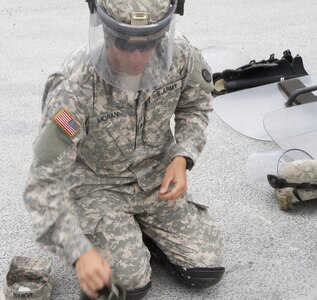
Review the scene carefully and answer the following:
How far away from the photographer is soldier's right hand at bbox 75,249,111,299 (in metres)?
1.93

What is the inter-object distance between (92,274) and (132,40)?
625 mm

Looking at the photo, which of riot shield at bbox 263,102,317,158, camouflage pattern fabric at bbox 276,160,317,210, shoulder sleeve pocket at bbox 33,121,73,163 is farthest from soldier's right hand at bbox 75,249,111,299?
riot shield at bbox 263,102,317,158

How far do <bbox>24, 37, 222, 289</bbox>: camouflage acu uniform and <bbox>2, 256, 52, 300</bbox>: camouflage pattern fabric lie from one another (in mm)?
184

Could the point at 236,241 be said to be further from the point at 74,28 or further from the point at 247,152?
the point at 74,28

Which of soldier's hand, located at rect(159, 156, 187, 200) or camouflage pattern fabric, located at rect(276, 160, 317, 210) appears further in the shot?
camouflage pattern fabric, located at rect(276, 160, 317, 210)

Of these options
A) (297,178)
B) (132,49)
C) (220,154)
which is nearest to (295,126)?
(220,154)

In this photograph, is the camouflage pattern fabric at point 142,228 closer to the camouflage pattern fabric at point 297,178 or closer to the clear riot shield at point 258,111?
the camouflage pattern fabric at point 297,178

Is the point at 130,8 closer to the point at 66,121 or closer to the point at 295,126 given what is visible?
the point at 66,121

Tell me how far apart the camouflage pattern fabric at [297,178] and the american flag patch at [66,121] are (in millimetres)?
1004

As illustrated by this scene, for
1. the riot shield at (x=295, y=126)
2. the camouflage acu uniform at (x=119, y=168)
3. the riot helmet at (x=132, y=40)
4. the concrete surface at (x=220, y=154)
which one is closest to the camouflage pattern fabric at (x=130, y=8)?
the riot helmet at (x=132, y=40)

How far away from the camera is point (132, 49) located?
2.02 metres

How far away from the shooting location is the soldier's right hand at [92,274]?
1.93 meters

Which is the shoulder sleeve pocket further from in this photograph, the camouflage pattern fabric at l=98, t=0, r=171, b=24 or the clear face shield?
the camouflage pattern fabric at l=98, t=0, r=171, b=24

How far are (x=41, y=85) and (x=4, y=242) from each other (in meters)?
1.52
